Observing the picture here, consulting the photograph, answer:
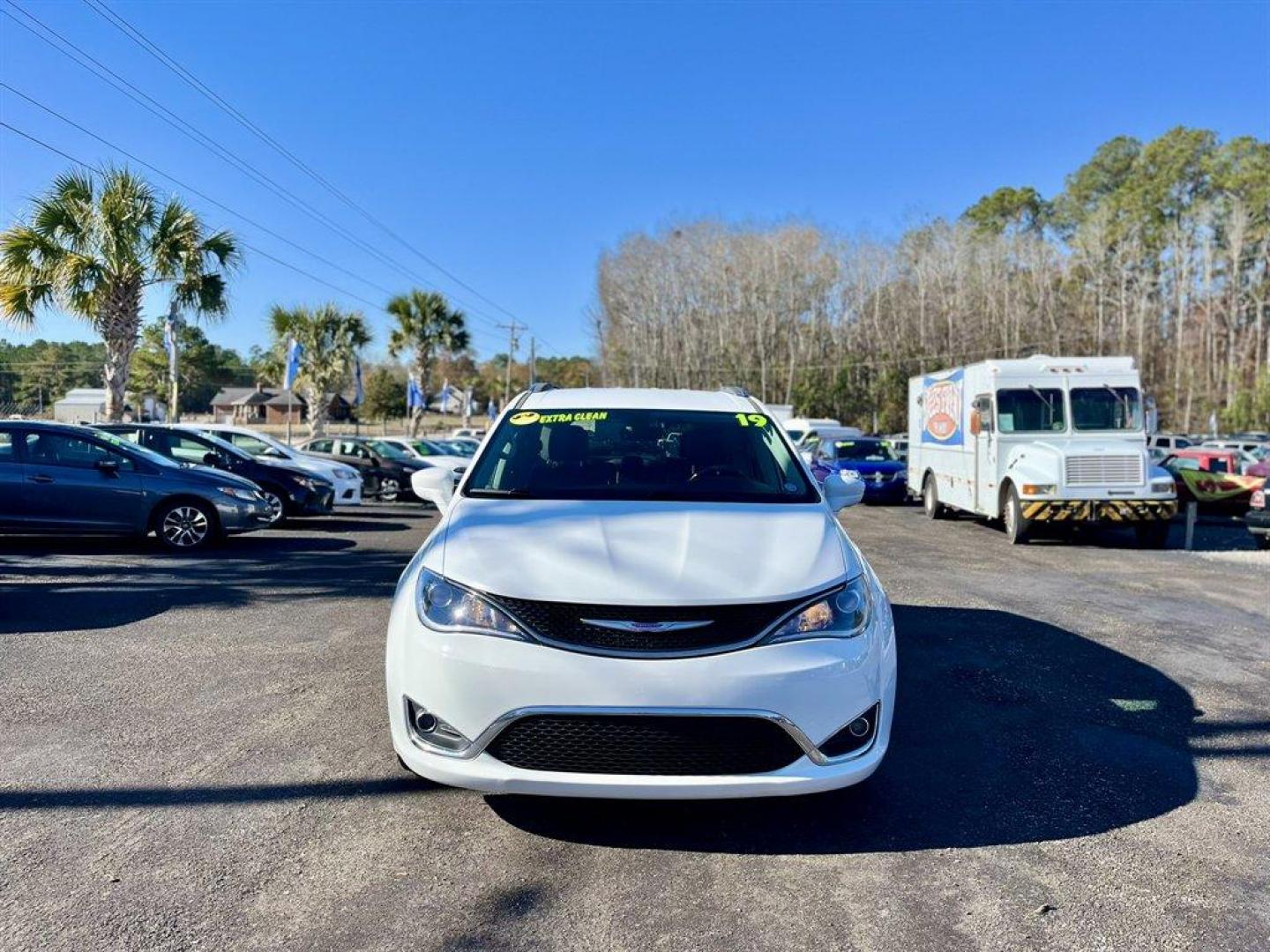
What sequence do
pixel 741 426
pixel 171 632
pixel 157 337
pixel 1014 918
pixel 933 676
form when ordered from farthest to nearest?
pixel 157 337 < pixel 171 632 < pixel 933 676 < pixel 741 426 < pixel 1014 918

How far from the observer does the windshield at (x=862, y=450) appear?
24.0 m

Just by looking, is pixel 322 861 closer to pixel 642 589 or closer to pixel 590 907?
pixel 590 907

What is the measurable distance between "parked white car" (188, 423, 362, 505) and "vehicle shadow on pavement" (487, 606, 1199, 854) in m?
12.3

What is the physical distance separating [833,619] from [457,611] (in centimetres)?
133

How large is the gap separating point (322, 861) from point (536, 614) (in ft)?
3.65

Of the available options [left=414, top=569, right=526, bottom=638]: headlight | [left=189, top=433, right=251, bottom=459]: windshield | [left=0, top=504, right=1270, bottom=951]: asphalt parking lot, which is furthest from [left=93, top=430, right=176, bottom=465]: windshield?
[left=414, top=569, right=526, bottom=638]: headlight

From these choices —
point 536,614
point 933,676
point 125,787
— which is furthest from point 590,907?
point 933,676

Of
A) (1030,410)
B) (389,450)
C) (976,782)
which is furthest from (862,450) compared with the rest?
(976,782)

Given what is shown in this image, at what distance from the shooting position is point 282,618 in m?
6.93

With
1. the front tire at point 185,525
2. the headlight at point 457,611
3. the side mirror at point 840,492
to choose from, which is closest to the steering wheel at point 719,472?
the side mirror at point 840,492

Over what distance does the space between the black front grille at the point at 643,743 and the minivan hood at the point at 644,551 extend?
15.7 inches

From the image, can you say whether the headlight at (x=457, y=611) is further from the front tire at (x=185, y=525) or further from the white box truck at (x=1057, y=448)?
the white box truck at (x=1057, y=448)

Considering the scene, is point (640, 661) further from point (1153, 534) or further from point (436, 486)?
point (1153, 534)

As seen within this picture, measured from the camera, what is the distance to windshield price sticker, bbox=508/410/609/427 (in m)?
4.89
